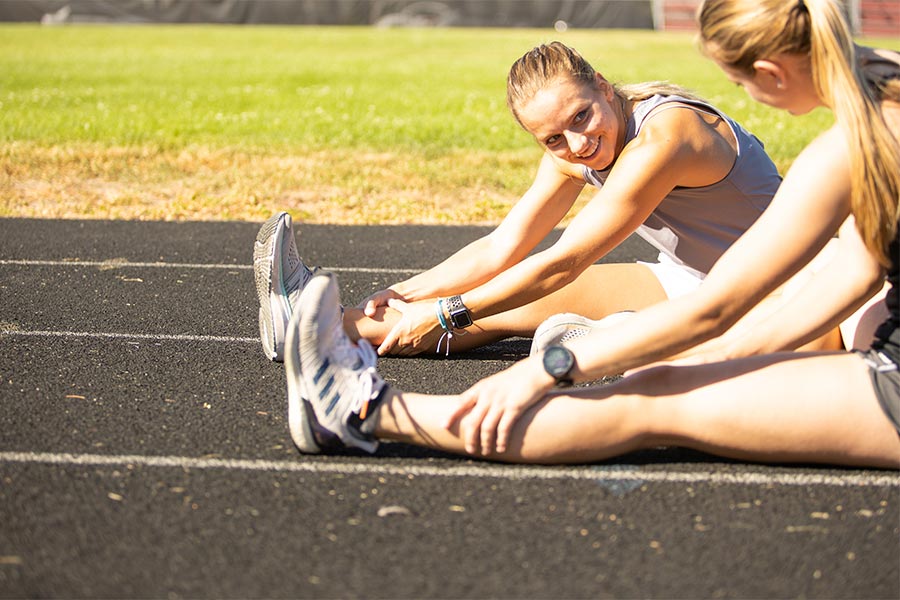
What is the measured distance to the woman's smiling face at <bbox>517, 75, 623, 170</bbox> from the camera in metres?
3.64

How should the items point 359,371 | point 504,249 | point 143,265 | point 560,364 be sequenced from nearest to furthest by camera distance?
point 560,364, point 359,371, point 504,249, point 143,265

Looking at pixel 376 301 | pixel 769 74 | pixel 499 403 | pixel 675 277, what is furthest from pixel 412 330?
pixel 769 74

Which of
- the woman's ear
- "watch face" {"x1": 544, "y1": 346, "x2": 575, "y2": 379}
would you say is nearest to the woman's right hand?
"watch face" {"x1": 544, "y1": 346, "x2": 575, "y2": 379}

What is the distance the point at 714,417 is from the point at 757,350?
0.27 meters

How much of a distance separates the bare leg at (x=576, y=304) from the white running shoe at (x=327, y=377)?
122cm

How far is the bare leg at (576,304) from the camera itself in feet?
14.5

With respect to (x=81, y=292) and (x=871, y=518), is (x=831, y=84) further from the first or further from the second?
(x=81, y=292)

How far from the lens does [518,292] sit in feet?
13.5

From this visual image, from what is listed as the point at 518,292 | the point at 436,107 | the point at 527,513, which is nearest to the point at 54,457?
the point at 527,513

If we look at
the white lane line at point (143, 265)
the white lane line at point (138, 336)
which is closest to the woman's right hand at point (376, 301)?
the white lane line at point (138, 336)

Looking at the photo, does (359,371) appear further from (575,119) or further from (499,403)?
(575,119)

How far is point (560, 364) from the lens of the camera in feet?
9.62

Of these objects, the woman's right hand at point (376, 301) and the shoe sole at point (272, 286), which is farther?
the woman's right hand at point (376, 301)

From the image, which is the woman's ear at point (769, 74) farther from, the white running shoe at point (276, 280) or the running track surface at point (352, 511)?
the white running shoe at point (276, 280)
